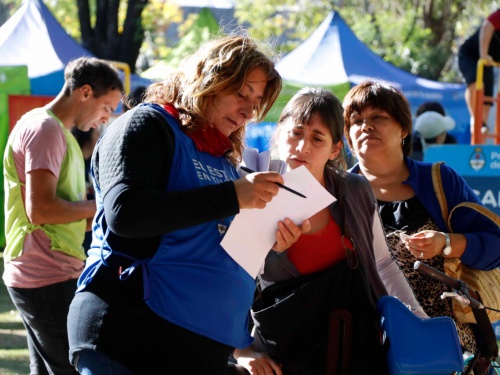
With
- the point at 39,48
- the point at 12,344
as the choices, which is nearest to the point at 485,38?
the point at 12,344

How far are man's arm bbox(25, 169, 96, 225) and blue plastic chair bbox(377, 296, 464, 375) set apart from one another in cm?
164

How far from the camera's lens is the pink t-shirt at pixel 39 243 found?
382 cm

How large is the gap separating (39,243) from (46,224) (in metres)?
0.10

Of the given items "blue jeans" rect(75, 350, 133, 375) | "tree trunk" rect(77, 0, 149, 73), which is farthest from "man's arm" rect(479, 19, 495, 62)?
"tree trunk" rect(77, 0, 149, 73)

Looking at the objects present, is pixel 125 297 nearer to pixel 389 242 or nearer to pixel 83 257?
pixel 389 242

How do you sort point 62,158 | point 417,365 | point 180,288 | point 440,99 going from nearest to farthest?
point 180,288, point 417,365, point 62,158, point 440,99

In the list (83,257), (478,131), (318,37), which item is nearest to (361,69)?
(318,37)

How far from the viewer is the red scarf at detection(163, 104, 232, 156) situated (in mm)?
2346

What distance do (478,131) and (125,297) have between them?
6.70 metres

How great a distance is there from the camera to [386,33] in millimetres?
29422

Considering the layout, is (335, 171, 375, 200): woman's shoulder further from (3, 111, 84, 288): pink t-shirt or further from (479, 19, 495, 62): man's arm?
(479, 19, 495, 62): man's arm

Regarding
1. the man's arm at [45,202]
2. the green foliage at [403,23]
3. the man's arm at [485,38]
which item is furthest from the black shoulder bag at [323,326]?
the green foliage at [403,23]

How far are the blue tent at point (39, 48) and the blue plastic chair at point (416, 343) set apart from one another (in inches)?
359

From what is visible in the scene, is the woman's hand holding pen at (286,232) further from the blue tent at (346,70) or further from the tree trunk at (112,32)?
the tree trunk at (112,32)
